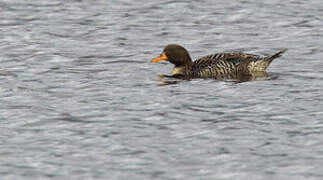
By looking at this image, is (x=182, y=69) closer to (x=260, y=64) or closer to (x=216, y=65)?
(x=216, y=65)

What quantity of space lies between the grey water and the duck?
49cm

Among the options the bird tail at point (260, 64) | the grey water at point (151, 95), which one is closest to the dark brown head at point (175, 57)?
the grey water at point (151, 95)

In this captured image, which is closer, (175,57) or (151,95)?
(151,95)

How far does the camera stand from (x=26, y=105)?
18047 millimetres

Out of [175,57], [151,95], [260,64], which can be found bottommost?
[151,95]

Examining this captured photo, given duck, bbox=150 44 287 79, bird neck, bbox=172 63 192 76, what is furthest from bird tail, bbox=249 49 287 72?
bird neck, bbox=172 63 192 76

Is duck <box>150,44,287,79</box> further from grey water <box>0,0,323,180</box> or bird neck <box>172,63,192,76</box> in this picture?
grey water <box>0,0,323,180</box>

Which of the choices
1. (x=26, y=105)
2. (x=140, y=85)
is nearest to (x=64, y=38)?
(x=140, y=85)

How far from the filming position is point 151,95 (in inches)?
749

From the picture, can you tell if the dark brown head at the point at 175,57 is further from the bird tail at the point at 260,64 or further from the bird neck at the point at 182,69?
the bird tail at the point at 260,64

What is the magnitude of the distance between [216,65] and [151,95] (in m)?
2.56

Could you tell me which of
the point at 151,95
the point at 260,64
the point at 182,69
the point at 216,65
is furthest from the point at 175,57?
the point at 151,95

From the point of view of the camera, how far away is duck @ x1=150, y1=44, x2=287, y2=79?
69.3 feet

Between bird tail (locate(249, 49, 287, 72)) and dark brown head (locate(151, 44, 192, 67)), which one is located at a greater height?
dark brown head (locate(151, 44, 192, 67))
